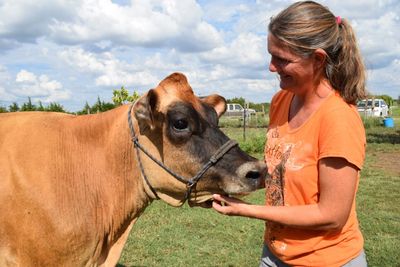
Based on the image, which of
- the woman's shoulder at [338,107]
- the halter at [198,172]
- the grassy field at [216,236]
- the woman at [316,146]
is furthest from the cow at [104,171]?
the grassy field at [216,236]

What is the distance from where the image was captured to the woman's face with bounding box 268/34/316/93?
287cm

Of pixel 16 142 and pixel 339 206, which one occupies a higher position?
pixel 16 142

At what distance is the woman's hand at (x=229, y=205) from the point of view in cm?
296

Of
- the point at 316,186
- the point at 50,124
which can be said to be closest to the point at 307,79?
the point at 316,186

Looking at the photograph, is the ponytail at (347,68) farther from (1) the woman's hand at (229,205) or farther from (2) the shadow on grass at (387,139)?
(2) the shadow on grass at (387,139)

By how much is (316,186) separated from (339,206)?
0.71ft

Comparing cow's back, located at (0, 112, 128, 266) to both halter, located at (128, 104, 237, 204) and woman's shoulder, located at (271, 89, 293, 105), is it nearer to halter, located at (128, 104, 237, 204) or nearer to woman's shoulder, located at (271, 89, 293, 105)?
halter, located at (128, 104, 237, 204)

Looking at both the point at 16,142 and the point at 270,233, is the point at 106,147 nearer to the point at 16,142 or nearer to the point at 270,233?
the point at 16,142

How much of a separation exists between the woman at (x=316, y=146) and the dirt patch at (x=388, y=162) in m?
13.3

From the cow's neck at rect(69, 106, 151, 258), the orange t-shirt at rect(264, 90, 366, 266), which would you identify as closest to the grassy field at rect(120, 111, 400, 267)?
the cow's neck at rect(69, 106, 151, 258)

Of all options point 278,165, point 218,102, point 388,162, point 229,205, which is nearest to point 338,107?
point 278,165

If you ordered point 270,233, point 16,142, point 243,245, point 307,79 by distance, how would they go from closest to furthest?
1. point 307,79
2. point 270,233
3. point 16,142
4. point 243,245

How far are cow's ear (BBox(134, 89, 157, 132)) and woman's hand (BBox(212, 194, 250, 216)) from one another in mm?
731

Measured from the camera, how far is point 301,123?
10.2ft
